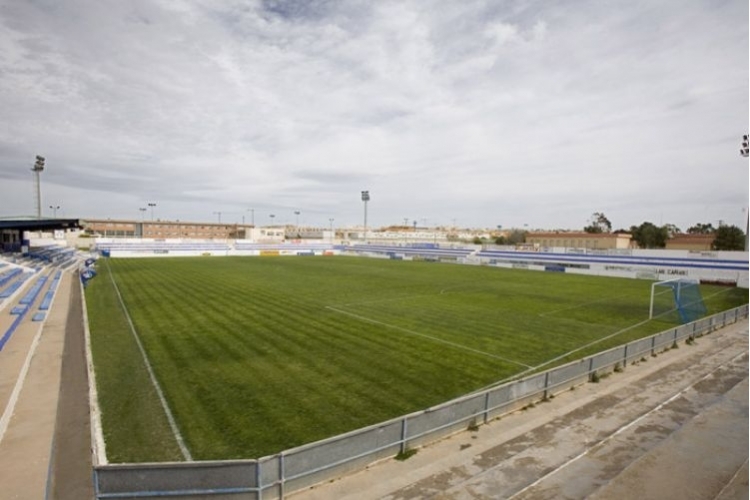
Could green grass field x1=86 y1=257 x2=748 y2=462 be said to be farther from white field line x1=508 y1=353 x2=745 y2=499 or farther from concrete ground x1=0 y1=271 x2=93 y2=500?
white field line x1=508 y1=353 x2=745 y2=499

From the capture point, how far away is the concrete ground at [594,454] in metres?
7.71

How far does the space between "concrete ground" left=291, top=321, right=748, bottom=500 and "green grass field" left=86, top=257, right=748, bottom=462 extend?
2.22 m

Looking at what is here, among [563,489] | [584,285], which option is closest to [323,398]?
[563,489]

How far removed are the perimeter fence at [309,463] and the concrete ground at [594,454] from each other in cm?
25

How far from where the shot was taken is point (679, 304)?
25531 mm

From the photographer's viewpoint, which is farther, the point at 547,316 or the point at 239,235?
the point at 239,235

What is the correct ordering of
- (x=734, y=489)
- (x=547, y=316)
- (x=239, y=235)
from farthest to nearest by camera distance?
(x=239, y=235)
(x=547, y=316)
(x=734, y=489)

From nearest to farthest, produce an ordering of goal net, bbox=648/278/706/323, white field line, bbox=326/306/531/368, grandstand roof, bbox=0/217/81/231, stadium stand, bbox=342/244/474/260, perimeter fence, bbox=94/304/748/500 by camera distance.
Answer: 1. perimeter fence, bbox=94/304/748/500
2. white field line, bbox=326/306/531/368
3. goal net, bbox=648/278/706/323
4. grandstand roof, bbox=0/217/81/231
5. stadium stand, bbox=342/244/474/260

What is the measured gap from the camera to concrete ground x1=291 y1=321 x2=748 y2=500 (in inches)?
304

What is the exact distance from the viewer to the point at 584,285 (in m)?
41.0

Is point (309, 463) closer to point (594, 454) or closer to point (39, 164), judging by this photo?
point (594, 454)

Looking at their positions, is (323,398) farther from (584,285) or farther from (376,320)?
(584,285)

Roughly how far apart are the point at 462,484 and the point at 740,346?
1809cm

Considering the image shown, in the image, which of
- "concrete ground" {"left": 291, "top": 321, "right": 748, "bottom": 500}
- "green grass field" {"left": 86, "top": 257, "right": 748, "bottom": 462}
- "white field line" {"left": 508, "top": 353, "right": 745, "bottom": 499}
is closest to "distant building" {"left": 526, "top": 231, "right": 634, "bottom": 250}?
"green grass field" {"left": 86, "top": 257, "right": 748, "bottom": 462}
